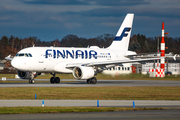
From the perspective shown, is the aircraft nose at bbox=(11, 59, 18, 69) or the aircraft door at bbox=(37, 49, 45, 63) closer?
the aircraft nose at bbox=(11, 59, 18, 69)

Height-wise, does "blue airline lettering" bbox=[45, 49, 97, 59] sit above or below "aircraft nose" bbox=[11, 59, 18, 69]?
above

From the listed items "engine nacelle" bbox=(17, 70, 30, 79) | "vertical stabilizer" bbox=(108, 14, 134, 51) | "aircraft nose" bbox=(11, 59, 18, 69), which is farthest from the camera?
"vertical stabilizer" bbox=(108, 14, 134, 51)

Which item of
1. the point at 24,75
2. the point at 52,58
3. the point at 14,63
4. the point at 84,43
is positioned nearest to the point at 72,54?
the point at 52,58

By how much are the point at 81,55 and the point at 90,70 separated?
485 centimetres

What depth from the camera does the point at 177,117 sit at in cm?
1544

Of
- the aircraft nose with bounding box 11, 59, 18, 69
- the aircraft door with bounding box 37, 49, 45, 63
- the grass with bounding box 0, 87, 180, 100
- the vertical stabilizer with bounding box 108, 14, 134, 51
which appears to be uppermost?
the vertical stabilizer with bounding box 108, 14, 134, 51

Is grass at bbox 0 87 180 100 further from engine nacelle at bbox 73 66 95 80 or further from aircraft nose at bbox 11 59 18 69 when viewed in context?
engine nacelle at bbox 73 66 95 80

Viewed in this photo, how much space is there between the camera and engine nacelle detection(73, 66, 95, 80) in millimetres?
42156

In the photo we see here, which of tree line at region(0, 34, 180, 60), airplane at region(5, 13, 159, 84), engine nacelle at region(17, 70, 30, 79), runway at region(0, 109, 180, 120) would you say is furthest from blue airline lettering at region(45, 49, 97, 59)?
tree line at region(0, 34, 180, 60)

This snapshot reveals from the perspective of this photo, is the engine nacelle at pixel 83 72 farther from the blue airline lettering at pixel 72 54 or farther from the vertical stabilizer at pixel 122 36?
the vertical stabilizer at pixel 122 36

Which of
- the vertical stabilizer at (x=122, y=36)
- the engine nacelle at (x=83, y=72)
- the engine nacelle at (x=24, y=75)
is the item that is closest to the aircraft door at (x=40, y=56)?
the engine nacelle at (x=24, y=75)

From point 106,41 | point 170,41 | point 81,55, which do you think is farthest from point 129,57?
point 170,41

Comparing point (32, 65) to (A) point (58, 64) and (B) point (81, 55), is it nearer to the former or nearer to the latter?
(A) point (58, 64)

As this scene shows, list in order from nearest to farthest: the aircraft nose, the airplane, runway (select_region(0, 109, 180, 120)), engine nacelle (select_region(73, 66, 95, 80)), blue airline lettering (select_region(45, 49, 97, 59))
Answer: runway (select_region(0, 109, 180, 120)), the aircraft nose, the airplane, engine nacelle (select_region(73, 66, 95, 80)), blue airline lettering (select_region(45, 49, 97, 59))
